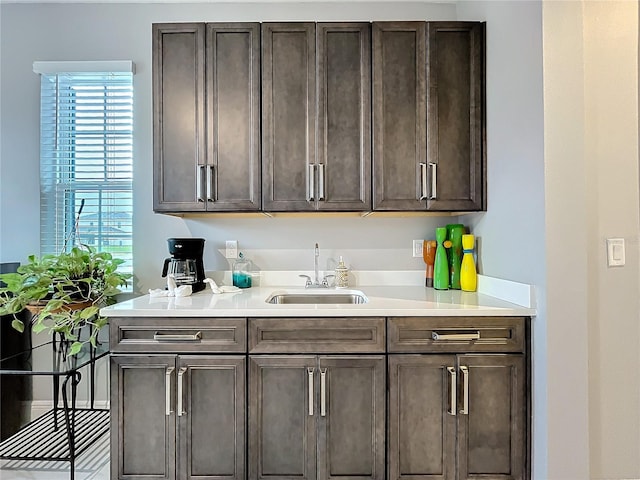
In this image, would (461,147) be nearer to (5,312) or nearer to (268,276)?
(268,276)

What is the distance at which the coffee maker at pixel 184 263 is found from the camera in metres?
2.21

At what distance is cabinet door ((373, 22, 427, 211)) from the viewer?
2068mm

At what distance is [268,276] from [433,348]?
1.17 metres

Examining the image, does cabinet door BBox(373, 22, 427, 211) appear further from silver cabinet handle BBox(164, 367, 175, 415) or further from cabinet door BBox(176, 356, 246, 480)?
silver cabinet handle BBox(164, 367, 175, 415)

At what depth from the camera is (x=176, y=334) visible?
67.5 inches

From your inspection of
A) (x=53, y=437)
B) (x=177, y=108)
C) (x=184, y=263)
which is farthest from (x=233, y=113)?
(x=53, y=437)

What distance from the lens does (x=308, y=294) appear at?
7.72ft

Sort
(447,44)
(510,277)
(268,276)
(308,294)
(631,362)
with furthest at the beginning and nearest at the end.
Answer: (268,276) < (308,294) < (447,44) < (510,277) < (631,362)

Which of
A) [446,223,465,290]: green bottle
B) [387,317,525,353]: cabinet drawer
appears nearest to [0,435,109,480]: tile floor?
[387,317,525,353]: cabinet drawer

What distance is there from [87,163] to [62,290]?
0.86m

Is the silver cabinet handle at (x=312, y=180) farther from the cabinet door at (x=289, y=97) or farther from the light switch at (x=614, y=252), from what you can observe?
the light switch at (x=614, y=252)

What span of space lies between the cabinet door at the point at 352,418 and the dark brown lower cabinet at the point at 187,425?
36cm

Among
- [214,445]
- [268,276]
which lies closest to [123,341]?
[214,445]

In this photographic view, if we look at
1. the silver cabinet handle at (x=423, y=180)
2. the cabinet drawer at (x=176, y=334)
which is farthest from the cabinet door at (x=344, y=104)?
the cabinet drawer at (x=176, y=334)
